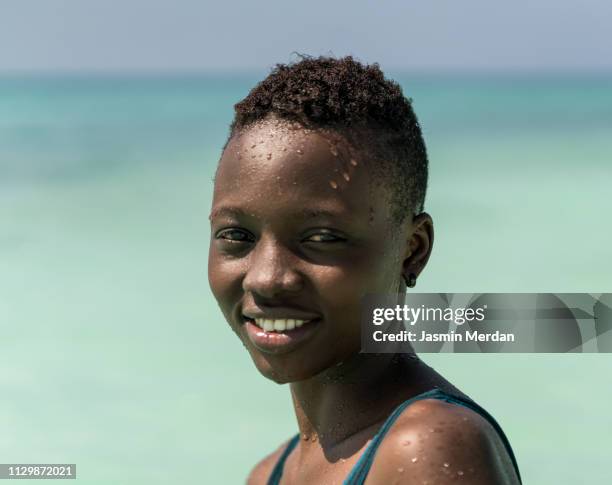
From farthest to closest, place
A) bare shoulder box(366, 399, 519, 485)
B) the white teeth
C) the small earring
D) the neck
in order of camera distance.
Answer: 1. the small earring
2. the neck
3. the white teeth
4. bare shoulder box(366, 399, 519, 485)

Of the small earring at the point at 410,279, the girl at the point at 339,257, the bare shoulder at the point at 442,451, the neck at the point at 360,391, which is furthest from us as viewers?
the small earring at the point at 410,279

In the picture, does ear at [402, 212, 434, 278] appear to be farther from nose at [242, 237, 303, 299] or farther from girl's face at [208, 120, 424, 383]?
nose at [242, 237, 303, 299]

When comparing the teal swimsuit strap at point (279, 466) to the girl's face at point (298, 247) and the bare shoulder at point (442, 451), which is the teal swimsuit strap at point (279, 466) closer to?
the girl's face at point (298, 247)

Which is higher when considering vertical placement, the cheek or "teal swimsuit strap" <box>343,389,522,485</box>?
the cheek

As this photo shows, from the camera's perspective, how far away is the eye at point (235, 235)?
2977 mm

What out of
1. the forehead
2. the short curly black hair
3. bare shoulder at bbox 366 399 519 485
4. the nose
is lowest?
bare shoulder at bbox 366 399 519 485

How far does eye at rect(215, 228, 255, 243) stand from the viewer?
2977mm

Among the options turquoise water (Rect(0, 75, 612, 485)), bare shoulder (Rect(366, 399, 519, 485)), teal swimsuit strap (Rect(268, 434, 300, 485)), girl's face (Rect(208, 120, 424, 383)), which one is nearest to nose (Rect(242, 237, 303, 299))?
girl's face (Rect(208, 120, 424, 383))

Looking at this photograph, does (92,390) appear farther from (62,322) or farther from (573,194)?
(573,194)

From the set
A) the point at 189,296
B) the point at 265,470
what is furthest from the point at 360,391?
the point at 189,296

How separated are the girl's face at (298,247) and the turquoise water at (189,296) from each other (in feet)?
16.9

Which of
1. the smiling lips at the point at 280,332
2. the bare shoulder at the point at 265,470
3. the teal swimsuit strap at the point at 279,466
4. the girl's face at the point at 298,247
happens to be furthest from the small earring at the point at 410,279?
the bare shoulder at the point at 265,470

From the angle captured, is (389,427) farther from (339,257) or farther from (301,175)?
(301,175)

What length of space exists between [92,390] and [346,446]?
7.24 m
